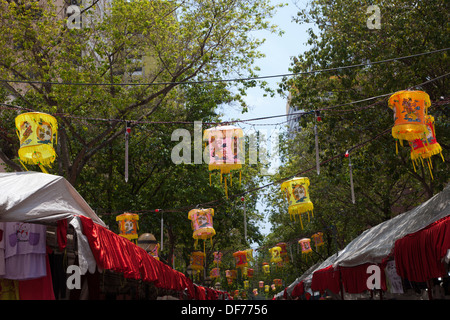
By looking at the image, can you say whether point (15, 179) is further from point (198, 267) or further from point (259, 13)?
point (198, 267)

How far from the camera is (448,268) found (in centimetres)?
683

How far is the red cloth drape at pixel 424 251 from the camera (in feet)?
22.2

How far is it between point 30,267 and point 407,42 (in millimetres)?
12012

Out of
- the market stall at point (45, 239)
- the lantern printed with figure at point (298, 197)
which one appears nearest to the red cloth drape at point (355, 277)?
the lantern printed with figure at point (298, 197)

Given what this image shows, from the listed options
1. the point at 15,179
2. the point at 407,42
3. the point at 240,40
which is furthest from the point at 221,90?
the point at 15,179

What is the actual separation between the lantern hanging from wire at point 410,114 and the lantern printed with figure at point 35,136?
23.2 ft

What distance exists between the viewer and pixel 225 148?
35.8ft

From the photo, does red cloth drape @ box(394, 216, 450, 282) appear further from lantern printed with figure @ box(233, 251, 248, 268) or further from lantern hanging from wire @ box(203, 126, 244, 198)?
lantern printed with figure @ box(233, 251, 248, 268)

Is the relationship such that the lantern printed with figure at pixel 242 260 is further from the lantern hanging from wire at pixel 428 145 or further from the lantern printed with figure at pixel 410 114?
the lantern printed with figure at pixel 410 114

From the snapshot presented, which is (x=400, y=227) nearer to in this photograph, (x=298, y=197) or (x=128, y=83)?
(x=298, y=197)

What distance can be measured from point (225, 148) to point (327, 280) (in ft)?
17.9

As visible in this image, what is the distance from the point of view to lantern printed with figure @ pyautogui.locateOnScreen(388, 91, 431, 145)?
8.85 meters

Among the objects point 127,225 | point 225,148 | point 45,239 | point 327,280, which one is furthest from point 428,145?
point 127,225

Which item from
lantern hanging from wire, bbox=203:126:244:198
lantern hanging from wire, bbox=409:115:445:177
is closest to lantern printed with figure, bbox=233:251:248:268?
lantern hanging from wire, bbox=203:126:244:198
